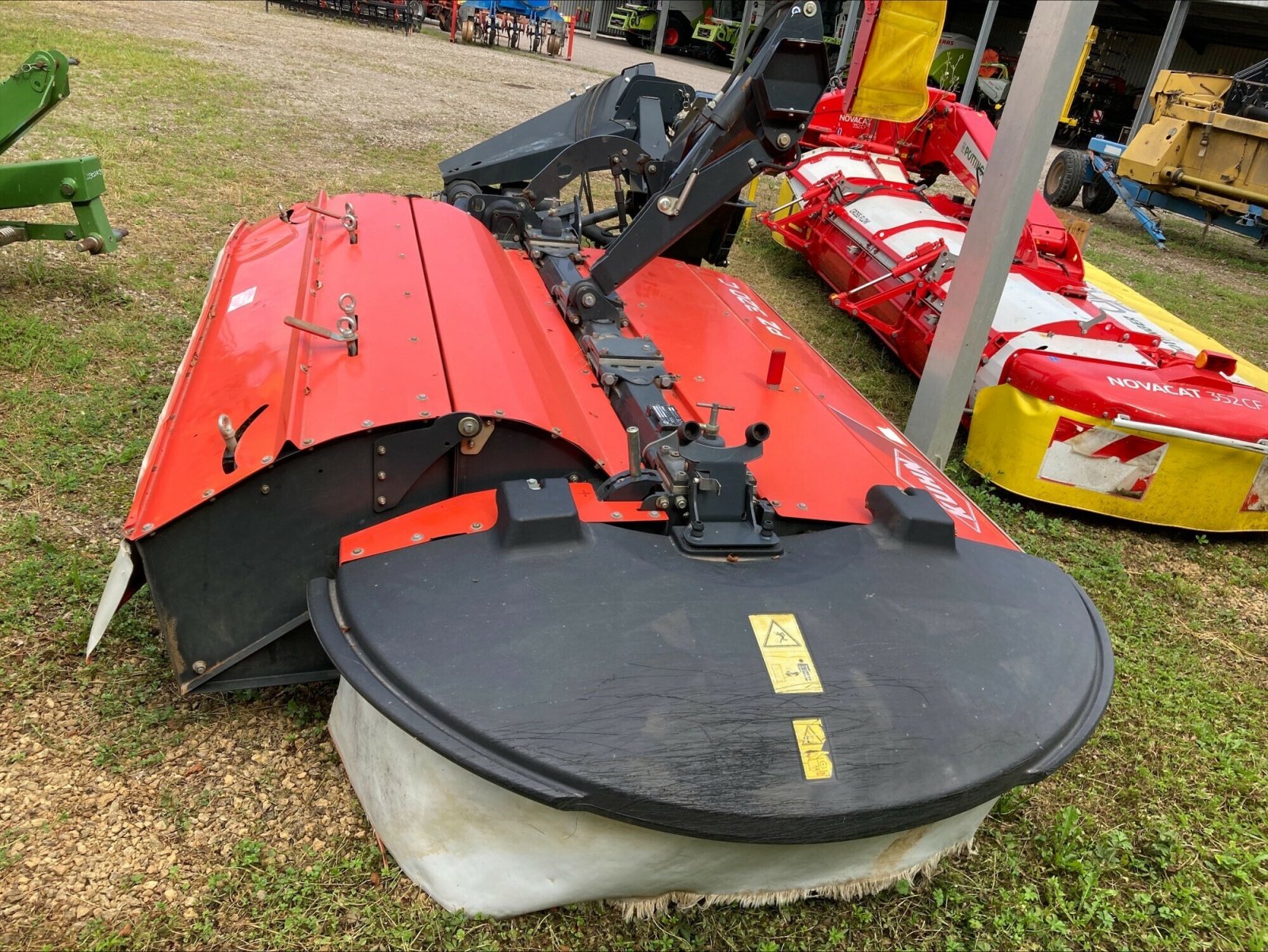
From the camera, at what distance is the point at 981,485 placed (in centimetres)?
416

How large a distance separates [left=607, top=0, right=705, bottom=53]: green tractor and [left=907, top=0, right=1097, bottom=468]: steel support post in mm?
24744

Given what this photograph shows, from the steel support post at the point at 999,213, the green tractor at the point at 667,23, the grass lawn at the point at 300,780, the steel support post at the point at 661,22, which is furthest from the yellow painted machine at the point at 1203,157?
the green tractor at the point at 667,23

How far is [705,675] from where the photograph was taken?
1834mm

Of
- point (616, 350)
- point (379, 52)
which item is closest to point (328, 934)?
point (616, 350)

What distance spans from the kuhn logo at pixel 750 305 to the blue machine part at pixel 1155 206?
755cm

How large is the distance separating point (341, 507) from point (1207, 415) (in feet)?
11.2

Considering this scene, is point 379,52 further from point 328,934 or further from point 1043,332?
point 328,934

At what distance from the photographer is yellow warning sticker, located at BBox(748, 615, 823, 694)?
6.09ft

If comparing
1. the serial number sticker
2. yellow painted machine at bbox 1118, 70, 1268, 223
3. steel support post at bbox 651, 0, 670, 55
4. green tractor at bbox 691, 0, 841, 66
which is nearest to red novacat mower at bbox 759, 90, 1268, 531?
the serial number sticker

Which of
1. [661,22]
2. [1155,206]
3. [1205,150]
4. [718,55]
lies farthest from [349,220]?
[718,55]

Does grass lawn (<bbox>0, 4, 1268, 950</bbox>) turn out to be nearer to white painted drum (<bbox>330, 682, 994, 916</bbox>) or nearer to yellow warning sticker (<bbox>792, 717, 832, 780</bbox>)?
white painted drum (<bbox>330, 682, 994, 916</bbox>)

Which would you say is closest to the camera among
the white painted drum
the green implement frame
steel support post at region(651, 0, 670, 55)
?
the white painted drum

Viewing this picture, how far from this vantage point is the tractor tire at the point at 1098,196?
11172 millimetres

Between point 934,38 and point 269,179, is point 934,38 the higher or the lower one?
the higher one
